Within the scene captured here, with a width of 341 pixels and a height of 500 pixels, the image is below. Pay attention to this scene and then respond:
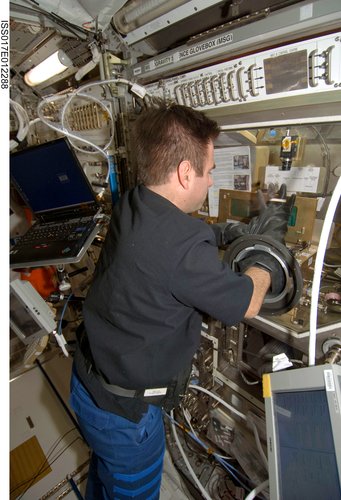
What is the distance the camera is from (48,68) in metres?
1.88

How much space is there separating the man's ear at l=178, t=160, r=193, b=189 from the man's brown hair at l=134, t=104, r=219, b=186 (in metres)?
0.02

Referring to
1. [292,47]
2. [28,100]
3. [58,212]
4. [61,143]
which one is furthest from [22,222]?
[292,47]

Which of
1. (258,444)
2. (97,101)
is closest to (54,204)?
(97,101)

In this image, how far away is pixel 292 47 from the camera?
88cm

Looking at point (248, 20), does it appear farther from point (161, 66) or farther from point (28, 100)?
point (28, 100)

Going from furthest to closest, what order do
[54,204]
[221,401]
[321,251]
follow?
[54,204]
[221,401]
[321,251]

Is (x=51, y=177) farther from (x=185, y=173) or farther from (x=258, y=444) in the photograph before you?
(x=258, y=444)

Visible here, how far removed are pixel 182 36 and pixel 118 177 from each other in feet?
2.85

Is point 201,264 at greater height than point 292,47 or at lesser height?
lesser

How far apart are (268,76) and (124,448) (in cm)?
168

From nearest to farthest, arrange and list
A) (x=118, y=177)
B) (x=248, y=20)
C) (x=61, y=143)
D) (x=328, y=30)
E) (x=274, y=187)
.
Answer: (x=328, y=30)
(x=248, y=20)
(x=274, y=187)
(x=61, y=143)
(x=118, y=177)

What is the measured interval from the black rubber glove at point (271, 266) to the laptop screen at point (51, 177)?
1.23m

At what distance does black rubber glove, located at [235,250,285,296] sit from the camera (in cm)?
106

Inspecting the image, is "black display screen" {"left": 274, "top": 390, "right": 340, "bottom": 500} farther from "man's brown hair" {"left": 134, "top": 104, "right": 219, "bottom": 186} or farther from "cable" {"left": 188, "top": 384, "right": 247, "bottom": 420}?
"man's brown hair" {"left": 134, "top": 104, "right": 219, "bottom": 186}
